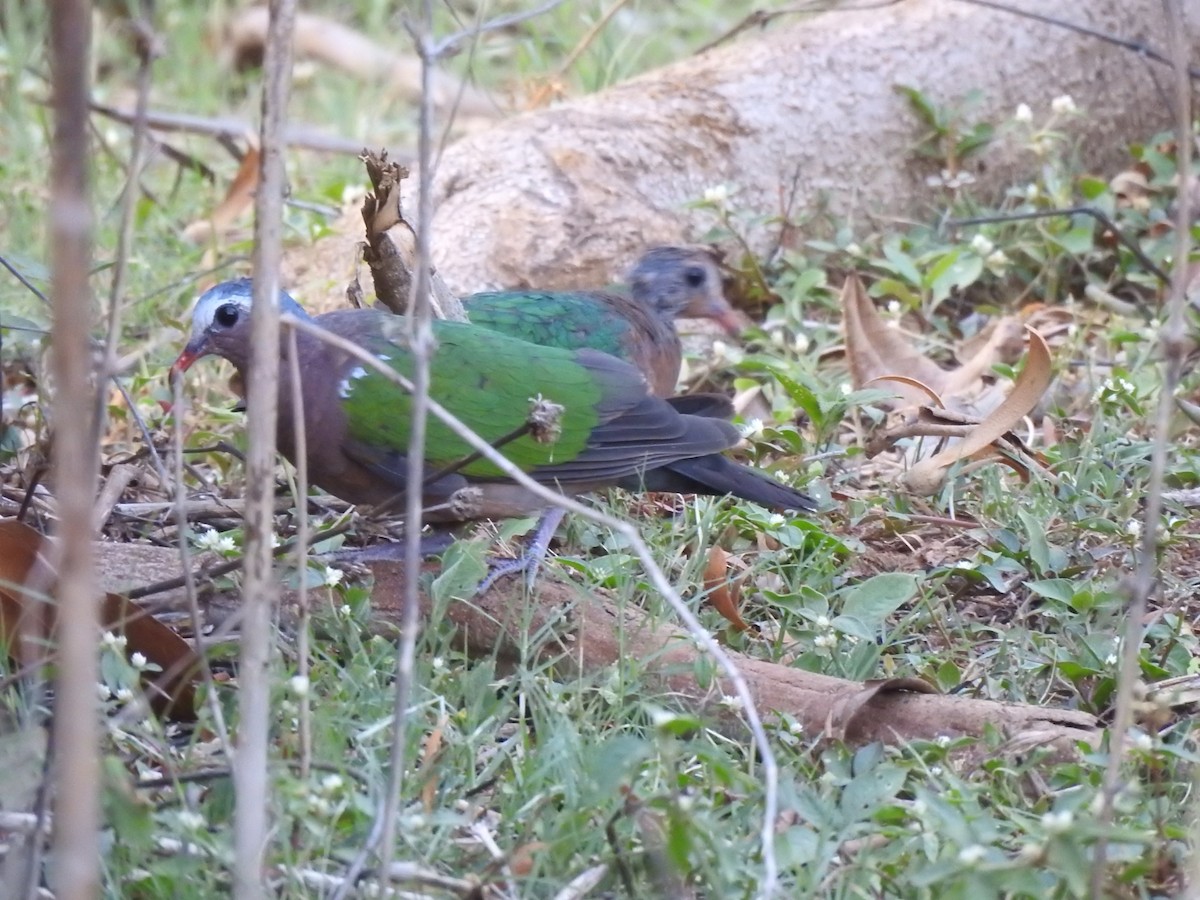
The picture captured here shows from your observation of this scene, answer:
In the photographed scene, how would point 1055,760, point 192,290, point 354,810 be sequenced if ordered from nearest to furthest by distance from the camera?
1. point 354,810
2. point 1055,760
3. point 192,290

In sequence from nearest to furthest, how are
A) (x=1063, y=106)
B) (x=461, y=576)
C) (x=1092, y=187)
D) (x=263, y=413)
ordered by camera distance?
(x=263, y=413) → (x=461, y=576) → (x=1092, y=187) → (x=1063, y=106)

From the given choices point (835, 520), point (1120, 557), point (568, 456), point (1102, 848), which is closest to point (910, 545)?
point (835, 520)

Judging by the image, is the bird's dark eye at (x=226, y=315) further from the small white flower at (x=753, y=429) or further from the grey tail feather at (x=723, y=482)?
the small white flower at (x=753, y=429)

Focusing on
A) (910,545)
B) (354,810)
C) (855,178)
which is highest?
(855,178)

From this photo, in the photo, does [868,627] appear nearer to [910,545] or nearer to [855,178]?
[910,545]

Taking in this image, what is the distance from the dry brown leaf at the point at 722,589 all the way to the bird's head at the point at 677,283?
4.20 ft

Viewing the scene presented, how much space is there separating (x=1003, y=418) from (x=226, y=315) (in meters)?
1.81

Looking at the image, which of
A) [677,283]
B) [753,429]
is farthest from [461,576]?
[677,283]

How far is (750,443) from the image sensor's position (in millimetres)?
3793

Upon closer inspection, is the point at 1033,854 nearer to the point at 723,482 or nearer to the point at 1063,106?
the point at 723,482

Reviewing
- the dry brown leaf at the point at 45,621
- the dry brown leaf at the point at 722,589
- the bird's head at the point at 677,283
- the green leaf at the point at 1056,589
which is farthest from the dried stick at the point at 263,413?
the bird's head at the point at 677,283

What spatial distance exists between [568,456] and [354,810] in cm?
131

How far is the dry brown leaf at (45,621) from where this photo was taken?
Result: 98.3 inches

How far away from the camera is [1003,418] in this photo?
3.59m
